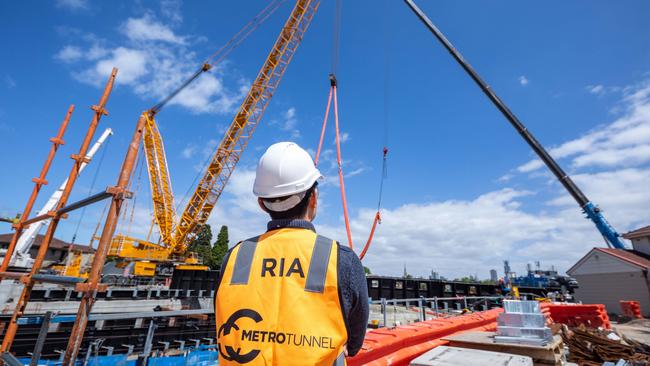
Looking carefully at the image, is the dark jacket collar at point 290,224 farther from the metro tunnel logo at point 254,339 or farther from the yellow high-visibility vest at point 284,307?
the metro tunnel logo at point 254,339

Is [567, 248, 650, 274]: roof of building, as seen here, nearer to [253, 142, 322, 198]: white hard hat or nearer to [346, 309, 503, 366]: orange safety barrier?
[346, 309, 503, 366]: orange safety barrier

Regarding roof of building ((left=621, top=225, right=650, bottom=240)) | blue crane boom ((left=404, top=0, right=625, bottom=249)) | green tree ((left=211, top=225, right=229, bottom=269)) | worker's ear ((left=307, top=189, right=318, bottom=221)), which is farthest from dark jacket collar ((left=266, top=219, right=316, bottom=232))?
green tree ((left=211, top=225, right=229, bottom=269))

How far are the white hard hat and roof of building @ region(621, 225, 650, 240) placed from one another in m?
32.0

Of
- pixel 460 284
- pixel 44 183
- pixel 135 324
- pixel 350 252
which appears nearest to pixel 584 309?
pixel 460 284

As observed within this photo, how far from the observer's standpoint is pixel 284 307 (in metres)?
1.17

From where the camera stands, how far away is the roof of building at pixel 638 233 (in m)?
22.3

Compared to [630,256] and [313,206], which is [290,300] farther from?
[630,256]

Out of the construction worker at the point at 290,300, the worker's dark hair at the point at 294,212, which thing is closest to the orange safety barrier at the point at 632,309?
the construction worker at the point at 290,300

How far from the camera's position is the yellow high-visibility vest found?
110 centimetres

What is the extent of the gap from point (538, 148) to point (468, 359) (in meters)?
21.3

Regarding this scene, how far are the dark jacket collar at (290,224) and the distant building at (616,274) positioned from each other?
26.9 m

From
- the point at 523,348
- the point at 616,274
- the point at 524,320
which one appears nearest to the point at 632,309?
the point at 616,274

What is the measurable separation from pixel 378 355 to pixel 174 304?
59.4 ft

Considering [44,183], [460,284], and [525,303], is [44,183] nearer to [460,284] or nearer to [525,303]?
[525,303]
